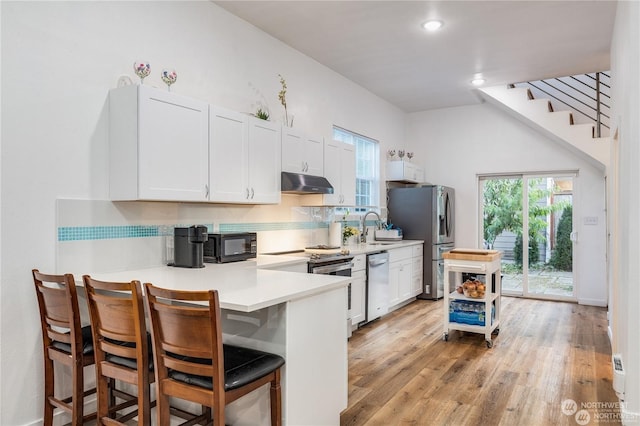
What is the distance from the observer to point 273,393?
2066mm

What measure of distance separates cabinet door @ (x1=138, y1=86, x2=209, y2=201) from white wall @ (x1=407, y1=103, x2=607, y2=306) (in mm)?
5097

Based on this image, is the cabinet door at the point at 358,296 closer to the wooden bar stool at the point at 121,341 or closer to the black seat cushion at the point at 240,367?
the black seat cushion at the point at 240,367

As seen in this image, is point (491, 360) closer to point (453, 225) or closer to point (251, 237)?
point (251, 237)

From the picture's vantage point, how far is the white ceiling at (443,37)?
3.70 metres

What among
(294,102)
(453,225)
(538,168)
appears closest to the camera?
(294,102)

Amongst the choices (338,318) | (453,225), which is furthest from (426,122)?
(338,318)

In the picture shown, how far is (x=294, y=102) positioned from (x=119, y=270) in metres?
2.62

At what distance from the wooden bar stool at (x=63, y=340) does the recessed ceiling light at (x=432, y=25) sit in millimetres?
3615

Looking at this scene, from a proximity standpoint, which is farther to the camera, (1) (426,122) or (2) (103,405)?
(1) (426,122)

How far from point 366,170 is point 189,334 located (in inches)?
191

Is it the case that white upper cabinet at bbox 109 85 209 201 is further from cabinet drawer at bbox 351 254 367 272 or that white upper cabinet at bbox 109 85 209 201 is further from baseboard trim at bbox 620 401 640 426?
baseboard trim at bbox 620 401 640 426

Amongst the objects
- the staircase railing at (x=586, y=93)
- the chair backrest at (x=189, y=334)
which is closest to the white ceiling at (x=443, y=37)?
the staircase railing at (x=586, y=93)

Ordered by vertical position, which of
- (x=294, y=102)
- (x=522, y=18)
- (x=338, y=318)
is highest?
(x=522, y=18)

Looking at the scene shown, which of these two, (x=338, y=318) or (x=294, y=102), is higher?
(x=294, y=102)
